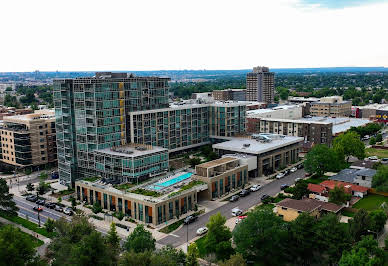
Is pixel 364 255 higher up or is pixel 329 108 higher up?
pixel 329 108

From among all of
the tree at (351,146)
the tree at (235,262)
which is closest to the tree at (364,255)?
the tree at (235,262)

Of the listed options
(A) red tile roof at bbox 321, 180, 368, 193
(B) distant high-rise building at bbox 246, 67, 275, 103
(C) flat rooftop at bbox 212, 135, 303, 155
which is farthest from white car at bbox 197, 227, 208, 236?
(B) distant high-rise building at bbox 246, 67, 275, 103

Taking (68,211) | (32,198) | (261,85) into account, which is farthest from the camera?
(261,85)

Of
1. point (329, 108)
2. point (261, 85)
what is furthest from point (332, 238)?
point (261, 85)

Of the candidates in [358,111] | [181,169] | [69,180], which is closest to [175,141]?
[181,169]

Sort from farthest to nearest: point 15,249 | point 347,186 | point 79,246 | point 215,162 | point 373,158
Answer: point 373,158
point 215,162
point 347,186
point 79,246
point 15,249

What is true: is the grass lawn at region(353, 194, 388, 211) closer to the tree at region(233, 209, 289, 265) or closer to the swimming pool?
the tree at region(233, 209, 289, 265)

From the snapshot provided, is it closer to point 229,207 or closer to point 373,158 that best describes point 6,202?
point 229,207
